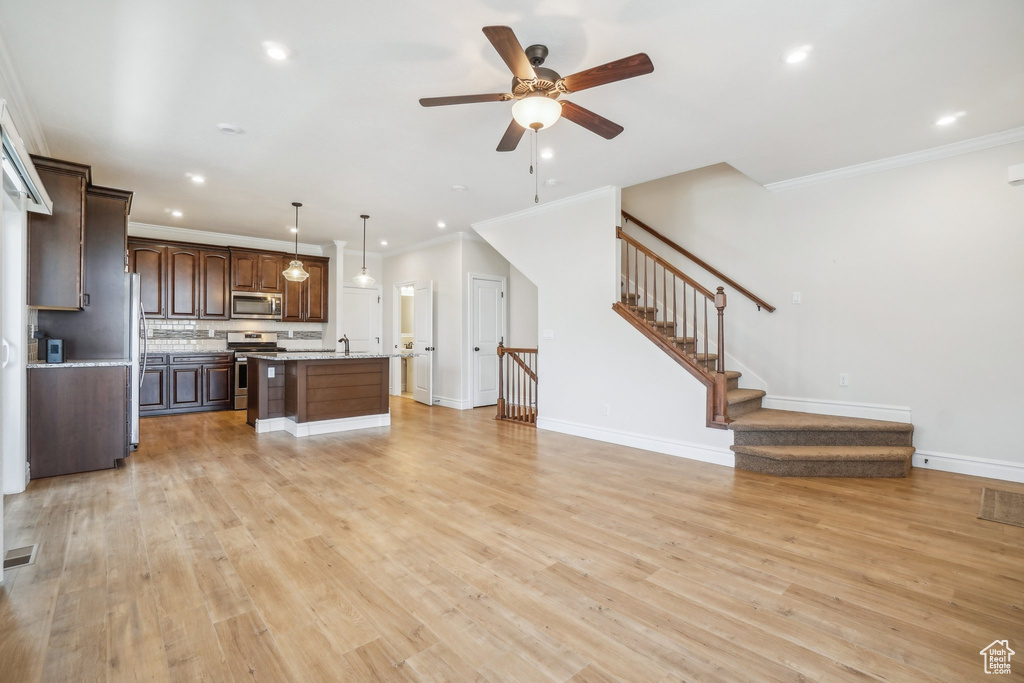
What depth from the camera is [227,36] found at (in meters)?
2.53

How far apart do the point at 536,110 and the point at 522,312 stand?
5463mm

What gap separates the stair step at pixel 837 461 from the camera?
3838 millimetres

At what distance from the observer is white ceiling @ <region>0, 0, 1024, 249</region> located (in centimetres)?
236

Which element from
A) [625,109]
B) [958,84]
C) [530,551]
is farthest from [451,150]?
[958,84]

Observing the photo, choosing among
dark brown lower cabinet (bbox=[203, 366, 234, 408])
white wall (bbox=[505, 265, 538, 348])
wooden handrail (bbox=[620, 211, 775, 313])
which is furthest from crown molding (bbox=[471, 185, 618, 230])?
Answer: dark brown lower cabinet (bbox=[203, 366, 234, 408])

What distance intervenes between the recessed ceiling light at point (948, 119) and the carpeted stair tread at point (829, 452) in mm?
2575

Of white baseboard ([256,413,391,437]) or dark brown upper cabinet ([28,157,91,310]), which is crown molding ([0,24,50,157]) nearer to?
dark brown upper cabinet ([28,157,91,310])

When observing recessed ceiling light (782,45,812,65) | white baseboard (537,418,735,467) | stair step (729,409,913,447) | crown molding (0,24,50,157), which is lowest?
white baseboard (537,418,735,467)

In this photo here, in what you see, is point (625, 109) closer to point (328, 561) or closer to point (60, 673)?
point (328, 561)

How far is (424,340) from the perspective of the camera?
8.02 metres

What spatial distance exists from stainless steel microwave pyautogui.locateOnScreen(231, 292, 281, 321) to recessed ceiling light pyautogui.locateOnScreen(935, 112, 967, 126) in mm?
8390

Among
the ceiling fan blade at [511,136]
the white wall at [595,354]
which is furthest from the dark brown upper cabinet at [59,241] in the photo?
the white wall at [595,354]

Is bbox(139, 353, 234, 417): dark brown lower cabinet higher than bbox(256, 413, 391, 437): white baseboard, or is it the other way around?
bbox(139, 353, 234, 417): dark brown lower cabinet

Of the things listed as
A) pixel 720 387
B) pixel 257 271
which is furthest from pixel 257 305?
pixel 720 387
